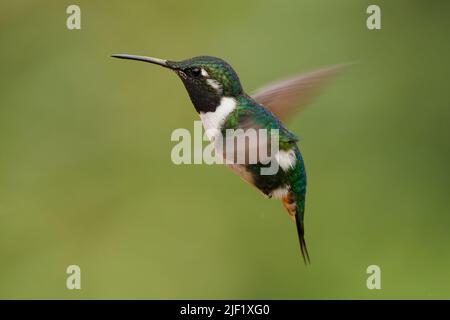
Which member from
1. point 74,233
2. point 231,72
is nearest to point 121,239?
point 74,233

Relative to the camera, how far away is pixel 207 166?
3.25 meters

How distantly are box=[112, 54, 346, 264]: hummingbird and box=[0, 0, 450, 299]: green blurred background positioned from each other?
1291 millimetres

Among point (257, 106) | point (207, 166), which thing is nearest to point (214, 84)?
point (257, 106)

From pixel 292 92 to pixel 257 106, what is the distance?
0.45ft

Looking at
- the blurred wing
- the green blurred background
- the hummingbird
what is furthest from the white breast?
the green blurred background

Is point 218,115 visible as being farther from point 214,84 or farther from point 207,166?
point 207,166

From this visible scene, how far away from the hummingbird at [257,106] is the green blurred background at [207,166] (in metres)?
1.29

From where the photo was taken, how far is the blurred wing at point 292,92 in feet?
5.52

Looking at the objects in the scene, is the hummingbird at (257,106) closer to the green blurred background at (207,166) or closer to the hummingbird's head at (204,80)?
the hummingbird's head at (204,80)

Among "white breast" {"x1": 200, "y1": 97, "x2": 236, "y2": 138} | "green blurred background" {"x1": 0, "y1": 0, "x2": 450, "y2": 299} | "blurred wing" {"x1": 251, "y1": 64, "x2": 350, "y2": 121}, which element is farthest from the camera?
"green blurred background" {"x1": 0, "y1": 0, "x2": 450, "y2": 299}

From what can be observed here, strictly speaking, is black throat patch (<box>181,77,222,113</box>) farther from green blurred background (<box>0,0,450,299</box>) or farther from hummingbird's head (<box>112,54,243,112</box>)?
green blurred background (<box>0,0,450,299</box>)

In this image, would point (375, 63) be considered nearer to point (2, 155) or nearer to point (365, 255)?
point (365, 255)

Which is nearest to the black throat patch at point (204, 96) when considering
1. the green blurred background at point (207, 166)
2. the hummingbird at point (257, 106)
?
the hummingbird at point (257, 106)

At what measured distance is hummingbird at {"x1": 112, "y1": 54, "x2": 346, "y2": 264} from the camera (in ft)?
5.18
